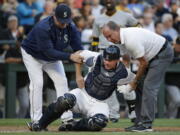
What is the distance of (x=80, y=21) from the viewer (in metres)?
15.5

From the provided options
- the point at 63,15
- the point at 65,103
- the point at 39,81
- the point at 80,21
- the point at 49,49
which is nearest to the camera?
the point at 65,103

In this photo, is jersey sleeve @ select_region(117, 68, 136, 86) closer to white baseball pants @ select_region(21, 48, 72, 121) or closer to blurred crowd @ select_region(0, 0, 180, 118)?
white baseball pants @ select_region(21, 48, 72, 121)

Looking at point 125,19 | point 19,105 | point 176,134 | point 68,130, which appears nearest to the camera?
point 176,134

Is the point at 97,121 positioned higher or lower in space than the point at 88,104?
lower

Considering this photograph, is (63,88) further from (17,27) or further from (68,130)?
(17,27)

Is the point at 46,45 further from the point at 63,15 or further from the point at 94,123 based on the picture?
the point at 94,123

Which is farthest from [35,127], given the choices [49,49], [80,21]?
[80,21]

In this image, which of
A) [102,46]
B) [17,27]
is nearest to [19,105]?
[17,27]

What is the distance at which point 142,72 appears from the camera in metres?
9.60

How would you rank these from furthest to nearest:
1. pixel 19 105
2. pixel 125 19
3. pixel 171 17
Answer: pixel 171 17 → pixel 19 105 → pixel 125 19

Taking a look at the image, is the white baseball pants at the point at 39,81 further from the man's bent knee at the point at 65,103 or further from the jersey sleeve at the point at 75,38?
the man's bent knee at the point at 65,103

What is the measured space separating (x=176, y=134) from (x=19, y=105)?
6.75 metres

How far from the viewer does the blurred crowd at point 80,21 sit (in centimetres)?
1523

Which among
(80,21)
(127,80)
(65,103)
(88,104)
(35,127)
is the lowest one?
(35,127)
